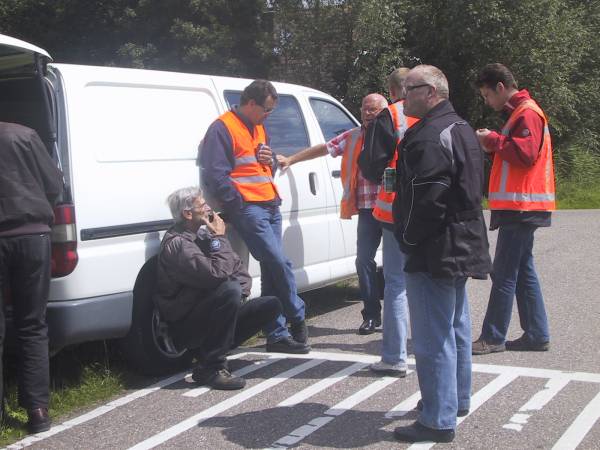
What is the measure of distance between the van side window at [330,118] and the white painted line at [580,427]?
3385mm

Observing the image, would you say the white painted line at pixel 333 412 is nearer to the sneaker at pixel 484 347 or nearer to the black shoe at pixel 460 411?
the black shoe at pixel 460 411

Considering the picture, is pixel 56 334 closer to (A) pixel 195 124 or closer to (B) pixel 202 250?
(B) pixel 202 250

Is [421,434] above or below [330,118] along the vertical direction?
below

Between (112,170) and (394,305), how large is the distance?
1906mm

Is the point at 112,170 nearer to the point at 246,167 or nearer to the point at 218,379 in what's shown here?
the point at 246,167

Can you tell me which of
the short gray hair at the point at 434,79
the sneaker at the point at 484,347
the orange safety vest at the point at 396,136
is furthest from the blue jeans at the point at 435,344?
the sneaker at the point at 484,347

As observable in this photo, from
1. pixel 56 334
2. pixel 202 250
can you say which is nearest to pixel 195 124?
pixel 202 250

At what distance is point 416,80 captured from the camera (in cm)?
384

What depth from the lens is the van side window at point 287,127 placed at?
6.35 meters

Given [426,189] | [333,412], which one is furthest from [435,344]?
[333,412]

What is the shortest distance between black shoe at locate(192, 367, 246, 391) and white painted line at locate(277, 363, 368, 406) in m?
0.37

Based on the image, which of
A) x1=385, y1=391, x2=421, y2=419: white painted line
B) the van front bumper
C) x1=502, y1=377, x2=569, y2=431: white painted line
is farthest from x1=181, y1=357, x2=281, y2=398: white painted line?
x1=502, y1=377, x2=569, y2=431: white painted line

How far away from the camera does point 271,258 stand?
5.55 m

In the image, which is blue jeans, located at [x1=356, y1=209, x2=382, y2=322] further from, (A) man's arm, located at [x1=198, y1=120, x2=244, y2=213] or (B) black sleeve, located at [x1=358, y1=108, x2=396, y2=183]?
(A) man's arm, located at [x1=198, y1=120, x2=244, y2=213]
